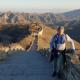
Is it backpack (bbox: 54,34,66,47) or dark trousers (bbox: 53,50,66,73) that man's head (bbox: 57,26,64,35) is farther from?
dark trousers (bbox: 53,50,66,73)

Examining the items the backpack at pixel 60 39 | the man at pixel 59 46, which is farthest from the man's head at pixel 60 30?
the backpack at pixel 60 39

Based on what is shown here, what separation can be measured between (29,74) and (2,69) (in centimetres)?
225

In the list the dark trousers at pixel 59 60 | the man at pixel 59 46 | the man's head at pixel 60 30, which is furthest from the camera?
the dark trousers at pixel 59 60

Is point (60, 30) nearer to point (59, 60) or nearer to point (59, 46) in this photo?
point (59, 46)

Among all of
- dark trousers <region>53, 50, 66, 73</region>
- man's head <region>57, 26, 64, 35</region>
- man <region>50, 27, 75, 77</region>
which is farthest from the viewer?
dark trousers <region>53, 50, 66, 73</region>

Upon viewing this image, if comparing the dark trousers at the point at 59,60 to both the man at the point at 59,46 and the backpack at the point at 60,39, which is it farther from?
the backpack at the point at 60,39

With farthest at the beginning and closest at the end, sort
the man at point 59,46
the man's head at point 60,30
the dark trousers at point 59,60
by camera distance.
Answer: the dark trousers at point 59,60, the man at point 59,46, the man's head at point 60,30

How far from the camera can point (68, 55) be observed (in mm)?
13445

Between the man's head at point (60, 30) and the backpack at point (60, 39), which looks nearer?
the man's head at point (60, 30)

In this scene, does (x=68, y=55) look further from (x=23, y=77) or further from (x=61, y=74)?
(x=23, y=77)

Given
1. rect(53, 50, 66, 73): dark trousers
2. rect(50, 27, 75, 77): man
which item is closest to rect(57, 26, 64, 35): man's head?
rect(50, 27, 75, 77): man

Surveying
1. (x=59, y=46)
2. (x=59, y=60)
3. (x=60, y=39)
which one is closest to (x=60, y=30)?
(x=60, y=39)

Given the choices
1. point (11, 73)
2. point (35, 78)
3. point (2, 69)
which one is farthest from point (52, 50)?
point (2, 69)

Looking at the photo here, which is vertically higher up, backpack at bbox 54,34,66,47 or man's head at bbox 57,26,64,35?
man's head at bbox 57,26,64,35
